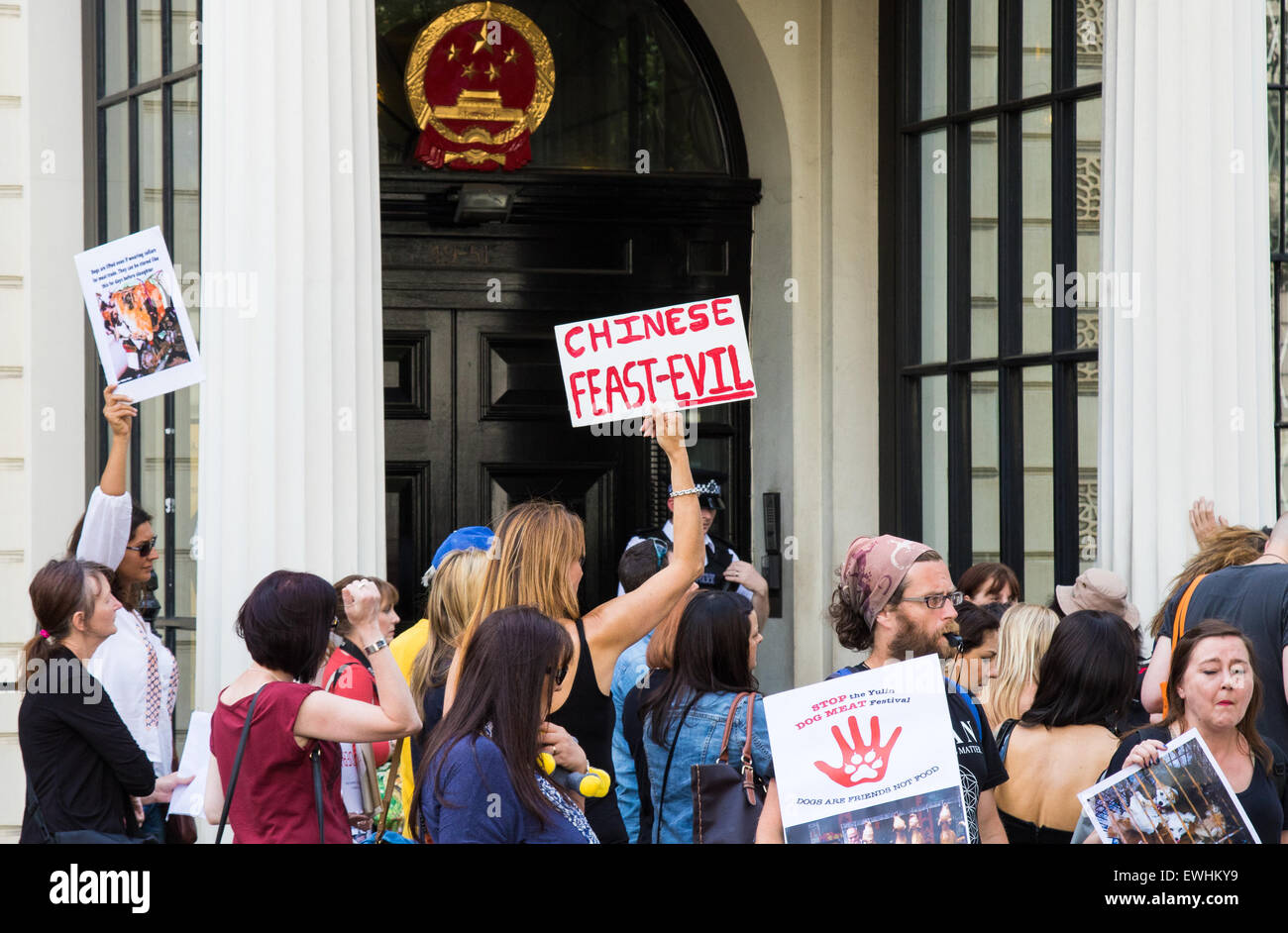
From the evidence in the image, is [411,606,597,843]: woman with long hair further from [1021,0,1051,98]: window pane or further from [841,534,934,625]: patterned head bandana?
[1021,0,1051,98]: window pane

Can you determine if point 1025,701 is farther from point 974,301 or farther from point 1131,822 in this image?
point 974,301

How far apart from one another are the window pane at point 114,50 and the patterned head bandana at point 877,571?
4.88m

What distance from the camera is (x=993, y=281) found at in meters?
8.01

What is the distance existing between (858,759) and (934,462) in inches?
199

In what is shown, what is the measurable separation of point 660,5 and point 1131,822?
21.7ft

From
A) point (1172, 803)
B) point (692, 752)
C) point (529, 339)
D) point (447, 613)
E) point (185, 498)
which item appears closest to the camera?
point (1172, 803)

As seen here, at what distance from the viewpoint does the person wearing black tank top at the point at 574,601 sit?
4574 millimetres

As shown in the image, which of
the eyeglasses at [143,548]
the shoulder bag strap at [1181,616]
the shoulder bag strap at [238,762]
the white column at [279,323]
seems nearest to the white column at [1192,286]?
the shoulder bag strap at [1181,616]

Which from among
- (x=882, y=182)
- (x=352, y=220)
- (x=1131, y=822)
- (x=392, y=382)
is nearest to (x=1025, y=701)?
(x=1131, y=822)

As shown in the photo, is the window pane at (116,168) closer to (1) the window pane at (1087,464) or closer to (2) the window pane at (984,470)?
(2) the window pane at (984,470)

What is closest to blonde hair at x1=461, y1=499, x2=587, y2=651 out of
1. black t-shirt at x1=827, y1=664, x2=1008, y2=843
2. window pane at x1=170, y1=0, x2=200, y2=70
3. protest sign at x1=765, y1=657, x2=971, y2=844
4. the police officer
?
black t-shirt at x1=827, y1=664, x2=1008, y2=843

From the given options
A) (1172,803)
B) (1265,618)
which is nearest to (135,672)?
(1172,803)

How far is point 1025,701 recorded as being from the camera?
5379 mm

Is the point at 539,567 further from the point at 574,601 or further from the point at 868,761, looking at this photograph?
the point at 868,761
